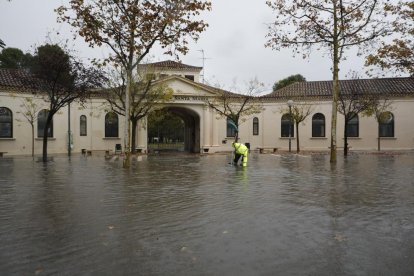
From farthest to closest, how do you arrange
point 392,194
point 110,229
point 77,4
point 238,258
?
1. point 77,4
2. point 392,194
3. point 110,229
4. point 238,258

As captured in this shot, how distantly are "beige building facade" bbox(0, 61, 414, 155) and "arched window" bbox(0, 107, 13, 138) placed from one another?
0.22 ft

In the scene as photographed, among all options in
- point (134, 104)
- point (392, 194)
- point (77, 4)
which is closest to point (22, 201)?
point (392, 194)

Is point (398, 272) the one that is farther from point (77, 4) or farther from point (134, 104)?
point (134, 104)

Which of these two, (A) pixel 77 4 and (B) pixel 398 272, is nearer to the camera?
(B) pixel 398 272

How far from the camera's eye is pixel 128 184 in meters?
11.6

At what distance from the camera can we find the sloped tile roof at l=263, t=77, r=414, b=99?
38312 mm

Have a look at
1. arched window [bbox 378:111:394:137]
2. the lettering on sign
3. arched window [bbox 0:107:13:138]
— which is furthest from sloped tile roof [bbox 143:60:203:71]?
arched window [bbox 378:111:394:137]

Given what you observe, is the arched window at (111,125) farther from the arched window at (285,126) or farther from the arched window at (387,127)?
the arched window at (387,127)

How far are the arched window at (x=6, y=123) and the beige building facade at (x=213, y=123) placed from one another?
0.07m

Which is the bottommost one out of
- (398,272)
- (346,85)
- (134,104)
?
(398,272)

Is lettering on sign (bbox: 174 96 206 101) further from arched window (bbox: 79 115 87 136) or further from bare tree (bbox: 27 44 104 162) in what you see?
bare tree (bbox: 27 44 104 162)

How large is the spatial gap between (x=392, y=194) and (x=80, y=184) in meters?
8.07

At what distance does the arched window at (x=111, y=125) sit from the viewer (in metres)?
36.7

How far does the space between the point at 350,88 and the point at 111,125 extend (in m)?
Result: 22.3
